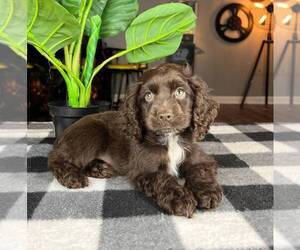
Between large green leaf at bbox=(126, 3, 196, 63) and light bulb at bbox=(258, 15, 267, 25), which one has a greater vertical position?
light bulb at bbox=(258, 15, 267, 25)

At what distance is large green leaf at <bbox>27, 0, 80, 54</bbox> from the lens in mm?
1143

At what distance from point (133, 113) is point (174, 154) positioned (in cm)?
16

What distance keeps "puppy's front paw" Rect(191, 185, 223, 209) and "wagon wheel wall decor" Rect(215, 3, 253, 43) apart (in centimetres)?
459

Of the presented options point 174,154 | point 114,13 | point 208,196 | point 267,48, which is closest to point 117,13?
point 114,13

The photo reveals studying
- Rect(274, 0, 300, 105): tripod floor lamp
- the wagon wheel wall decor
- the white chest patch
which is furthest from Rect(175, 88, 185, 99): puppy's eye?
the wagon wheel wall decor

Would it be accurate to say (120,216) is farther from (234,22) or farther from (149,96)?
(234,22)

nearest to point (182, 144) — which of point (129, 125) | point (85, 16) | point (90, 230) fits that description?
point (129, 125)

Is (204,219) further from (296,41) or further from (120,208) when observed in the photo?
(296,41)

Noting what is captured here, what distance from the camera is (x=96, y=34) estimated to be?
1502 millimetres

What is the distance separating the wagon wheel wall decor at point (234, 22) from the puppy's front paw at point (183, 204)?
465cm

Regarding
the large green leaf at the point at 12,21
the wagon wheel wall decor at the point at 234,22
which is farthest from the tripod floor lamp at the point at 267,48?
the large green leaf at the point at 12,21

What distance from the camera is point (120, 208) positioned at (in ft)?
3.06

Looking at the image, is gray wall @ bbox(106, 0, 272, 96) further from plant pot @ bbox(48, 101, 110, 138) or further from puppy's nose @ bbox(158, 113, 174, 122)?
puppy's nose @ bbox(158, 113, 174, 122)

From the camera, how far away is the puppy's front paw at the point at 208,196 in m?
0.93
